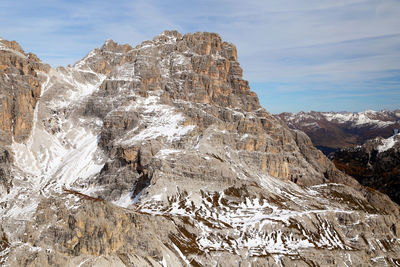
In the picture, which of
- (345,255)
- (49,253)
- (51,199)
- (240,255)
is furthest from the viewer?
(345,255)

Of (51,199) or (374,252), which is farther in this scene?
(374,252)

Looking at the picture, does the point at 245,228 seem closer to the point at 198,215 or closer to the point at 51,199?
the point at 198,215

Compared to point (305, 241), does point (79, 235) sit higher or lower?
higher

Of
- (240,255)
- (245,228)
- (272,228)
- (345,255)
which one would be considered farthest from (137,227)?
(345,255)

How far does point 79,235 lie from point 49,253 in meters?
12.3

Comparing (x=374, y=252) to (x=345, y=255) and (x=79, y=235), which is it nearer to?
(x=345, y=255)

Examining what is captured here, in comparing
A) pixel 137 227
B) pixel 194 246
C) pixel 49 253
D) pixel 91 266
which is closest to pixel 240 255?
pixel 194 246

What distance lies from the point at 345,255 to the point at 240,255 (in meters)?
56.5

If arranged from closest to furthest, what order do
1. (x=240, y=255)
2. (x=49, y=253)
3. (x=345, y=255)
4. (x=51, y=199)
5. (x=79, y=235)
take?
(x=49, y=253)
(x=79, y=235)
(x=51, y=199)
(x=240, y=255)
(x=345, y=255)

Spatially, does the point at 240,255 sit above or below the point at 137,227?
below

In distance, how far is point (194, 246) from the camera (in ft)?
541

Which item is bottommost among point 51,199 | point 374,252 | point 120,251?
point 374,252

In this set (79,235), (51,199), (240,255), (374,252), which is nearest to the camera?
(79,235)

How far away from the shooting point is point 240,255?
164 m
